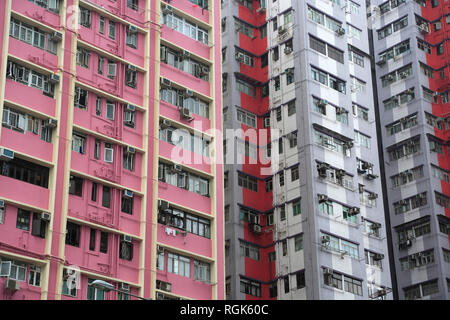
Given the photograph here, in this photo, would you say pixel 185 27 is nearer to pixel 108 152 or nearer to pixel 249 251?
pixel 108 152

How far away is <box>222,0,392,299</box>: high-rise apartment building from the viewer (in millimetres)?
41375

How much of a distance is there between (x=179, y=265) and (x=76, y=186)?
18.8ft

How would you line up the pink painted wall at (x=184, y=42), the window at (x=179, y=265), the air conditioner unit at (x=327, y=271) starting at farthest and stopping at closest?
the air conditioner unit at (x=327, y=271), the pink painted wall at (x=184, y=42), the window at (x=179, y=265)

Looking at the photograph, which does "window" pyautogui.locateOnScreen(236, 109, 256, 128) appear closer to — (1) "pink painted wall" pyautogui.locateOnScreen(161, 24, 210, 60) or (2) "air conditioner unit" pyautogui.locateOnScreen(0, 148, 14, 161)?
(1) "pink painted wall" pyautogui.locateOnScreen(161, 24, 210, 60)

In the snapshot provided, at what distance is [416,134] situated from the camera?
2021 inches

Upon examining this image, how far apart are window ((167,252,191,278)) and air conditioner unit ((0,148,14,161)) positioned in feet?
26.9

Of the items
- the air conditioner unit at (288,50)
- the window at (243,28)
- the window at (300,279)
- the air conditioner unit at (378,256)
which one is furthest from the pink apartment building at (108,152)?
the air conditioner unit at (378,256)

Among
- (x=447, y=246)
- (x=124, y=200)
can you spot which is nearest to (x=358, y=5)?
(x=447, y=246)

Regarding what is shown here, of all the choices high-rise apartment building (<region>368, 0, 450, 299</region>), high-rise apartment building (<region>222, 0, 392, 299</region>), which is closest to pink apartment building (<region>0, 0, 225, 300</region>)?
high-rise apartment building (<region>222, 0, 392, 299</region>)

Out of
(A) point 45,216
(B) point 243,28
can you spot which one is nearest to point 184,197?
(A) point 45,216

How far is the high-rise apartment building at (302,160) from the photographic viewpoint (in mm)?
41375

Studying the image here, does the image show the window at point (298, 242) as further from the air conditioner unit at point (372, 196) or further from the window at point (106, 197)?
the window at point (106, 197)

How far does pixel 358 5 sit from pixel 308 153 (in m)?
13.4

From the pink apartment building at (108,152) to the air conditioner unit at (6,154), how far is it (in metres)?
0.04
